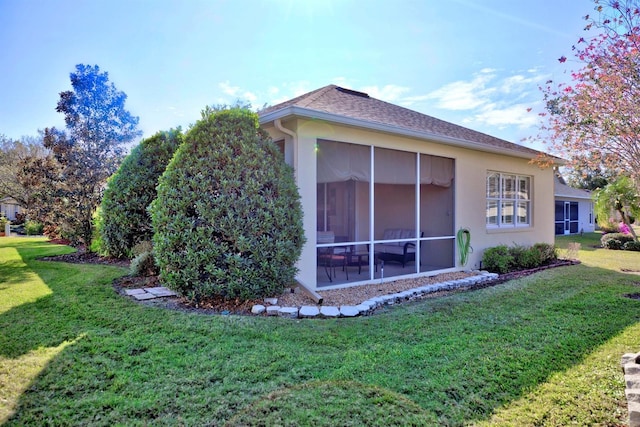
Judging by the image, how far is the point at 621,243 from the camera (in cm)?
1525

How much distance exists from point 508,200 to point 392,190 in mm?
3412

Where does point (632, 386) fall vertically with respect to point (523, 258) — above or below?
below

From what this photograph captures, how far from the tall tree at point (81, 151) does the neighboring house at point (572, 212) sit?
24.5m

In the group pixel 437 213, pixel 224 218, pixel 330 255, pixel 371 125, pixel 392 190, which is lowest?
pixel 330 255

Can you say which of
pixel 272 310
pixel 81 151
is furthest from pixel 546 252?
pixel 81 151

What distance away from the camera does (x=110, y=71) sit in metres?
12.2

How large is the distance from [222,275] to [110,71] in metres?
10.6

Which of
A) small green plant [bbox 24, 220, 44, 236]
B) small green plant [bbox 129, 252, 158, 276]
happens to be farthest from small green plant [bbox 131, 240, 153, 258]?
small green plant [bbox 24, 220, 44, 236]

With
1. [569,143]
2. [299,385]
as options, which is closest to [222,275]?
[299,385]

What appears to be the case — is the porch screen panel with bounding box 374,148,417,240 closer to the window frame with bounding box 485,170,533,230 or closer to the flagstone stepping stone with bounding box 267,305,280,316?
the window frame with bounding box 485,170,533,230

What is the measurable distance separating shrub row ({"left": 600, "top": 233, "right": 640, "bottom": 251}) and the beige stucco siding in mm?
5756

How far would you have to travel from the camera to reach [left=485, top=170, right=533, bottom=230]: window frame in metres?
10.1

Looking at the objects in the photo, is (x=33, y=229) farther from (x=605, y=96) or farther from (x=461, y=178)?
(x=605, y=96)

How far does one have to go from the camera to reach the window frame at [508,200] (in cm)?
1008
